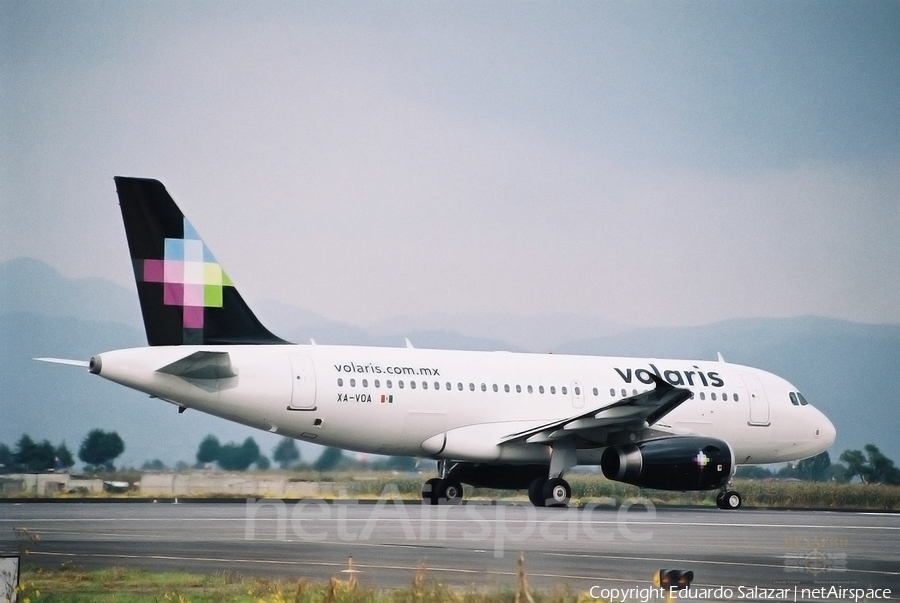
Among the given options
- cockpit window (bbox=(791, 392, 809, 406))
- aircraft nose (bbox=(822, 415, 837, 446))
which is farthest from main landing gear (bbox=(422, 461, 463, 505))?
aircraft nose (bbox=(822, 415, 837, 446))

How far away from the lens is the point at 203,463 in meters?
23.5

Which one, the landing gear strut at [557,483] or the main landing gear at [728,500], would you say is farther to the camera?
the main landing gear at [728,500]

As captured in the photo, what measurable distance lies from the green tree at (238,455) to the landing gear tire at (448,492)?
431cm

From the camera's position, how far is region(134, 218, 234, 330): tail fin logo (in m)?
23.4

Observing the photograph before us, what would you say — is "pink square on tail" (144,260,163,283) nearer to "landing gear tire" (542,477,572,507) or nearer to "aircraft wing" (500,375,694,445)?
"aircraft wing" (500,375,694,445)

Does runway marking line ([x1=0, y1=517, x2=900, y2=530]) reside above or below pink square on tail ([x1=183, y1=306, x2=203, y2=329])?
below

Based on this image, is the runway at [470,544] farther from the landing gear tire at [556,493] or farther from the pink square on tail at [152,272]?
the pink square on tail at [152,272]

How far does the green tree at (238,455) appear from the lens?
A: 2369cm

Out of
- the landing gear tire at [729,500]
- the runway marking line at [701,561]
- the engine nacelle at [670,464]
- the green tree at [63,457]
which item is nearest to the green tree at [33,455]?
the green tree at [63,457]

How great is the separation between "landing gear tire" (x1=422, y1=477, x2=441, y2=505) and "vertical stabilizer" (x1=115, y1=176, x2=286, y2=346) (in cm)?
540

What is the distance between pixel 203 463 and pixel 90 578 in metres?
10.7

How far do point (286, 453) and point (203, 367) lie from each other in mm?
2958

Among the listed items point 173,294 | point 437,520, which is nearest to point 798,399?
point 437,520

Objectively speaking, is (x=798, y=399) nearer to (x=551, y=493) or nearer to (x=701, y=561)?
(x=551, y=493)
